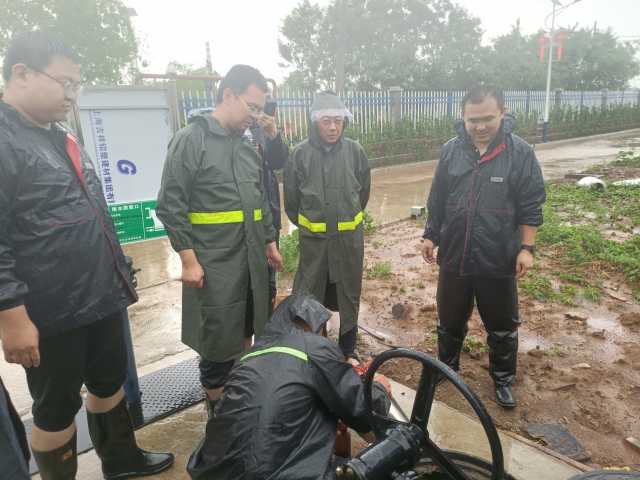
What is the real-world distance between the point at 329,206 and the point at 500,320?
124 cm

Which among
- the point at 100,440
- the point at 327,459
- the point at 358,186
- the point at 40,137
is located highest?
the point at 40,137

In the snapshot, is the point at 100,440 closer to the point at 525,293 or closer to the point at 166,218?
the point at 166,218

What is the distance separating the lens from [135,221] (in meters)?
2.90

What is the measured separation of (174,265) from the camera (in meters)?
5.64

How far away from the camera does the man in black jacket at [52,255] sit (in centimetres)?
162

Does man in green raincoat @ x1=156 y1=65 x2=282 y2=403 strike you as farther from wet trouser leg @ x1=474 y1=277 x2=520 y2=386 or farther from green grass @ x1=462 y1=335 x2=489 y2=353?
green grass @ x1=462 y1=335 x2=489 y2=353

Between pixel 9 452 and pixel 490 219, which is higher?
pixel 490 219

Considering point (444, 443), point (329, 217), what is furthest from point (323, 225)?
point (444, 443)

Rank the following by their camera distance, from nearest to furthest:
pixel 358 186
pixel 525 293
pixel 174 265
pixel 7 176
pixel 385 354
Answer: pixel 7 176
pixel 385 354
pixel 358 186
pixel 525 293
pixel 174 265

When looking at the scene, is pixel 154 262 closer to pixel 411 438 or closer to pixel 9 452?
pixel 9 452

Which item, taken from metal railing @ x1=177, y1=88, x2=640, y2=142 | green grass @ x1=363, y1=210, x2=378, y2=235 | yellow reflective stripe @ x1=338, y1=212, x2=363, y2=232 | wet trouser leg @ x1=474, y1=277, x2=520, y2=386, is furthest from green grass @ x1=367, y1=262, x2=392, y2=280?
metal railing @ x1=177, y1=88, x2=640, y2=142

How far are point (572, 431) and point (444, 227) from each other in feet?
4.32

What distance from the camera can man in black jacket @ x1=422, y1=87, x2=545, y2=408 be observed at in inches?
102

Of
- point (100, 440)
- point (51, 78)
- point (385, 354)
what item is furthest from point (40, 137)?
point (385, 354)
